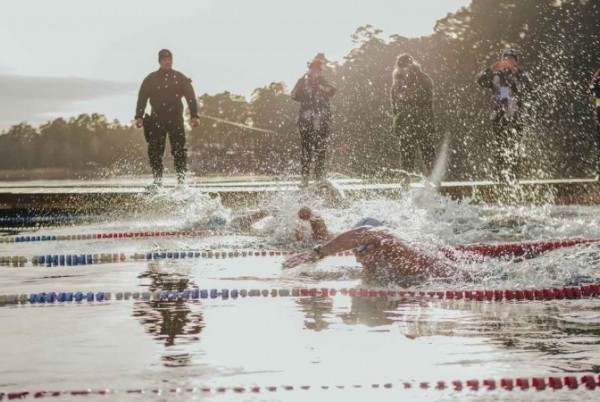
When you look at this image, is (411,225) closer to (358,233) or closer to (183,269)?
(183,269)

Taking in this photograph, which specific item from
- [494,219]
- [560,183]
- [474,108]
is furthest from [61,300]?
[474,108]

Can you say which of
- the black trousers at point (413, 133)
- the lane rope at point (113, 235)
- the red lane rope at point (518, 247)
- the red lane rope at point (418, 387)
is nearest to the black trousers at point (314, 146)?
the black trousers at point (413, 133)

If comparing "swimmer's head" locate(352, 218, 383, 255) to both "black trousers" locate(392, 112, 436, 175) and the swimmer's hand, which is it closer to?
the swimmer's hand

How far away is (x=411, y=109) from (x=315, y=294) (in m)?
8.77

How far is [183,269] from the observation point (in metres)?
10.8

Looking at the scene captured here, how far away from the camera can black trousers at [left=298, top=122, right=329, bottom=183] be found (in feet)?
57.1

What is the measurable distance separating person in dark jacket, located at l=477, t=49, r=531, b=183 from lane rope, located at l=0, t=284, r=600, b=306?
27.3 feet

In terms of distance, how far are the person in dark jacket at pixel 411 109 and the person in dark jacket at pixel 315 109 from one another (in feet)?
3.16

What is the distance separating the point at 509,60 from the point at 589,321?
10224mm

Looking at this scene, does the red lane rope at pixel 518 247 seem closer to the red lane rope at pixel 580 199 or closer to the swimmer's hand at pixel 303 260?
the swimmer's hand at pixel 303 260

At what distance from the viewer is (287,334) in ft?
22.0

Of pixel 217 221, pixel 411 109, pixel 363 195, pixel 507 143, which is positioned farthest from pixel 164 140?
pixel 507 143

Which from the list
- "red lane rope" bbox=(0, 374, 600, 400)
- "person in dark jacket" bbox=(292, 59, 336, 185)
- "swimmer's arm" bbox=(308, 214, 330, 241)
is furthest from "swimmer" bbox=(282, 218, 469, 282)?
"person in dark jacket" bbox=(292, 59, 336, 185)

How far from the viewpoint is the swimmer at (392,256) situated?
875 centimetres
